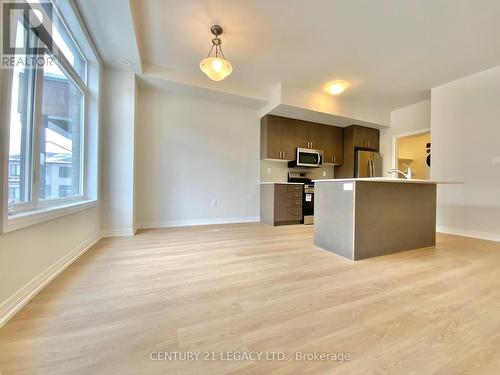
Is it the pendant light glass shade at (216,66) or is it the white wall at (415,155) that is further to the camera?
the white wall at (415,155)

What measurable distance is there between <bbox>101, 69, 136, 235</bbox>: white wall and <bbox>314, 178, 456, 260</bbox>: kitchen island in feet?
9.02

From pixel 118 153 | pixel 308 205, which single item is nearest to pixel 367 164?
pixel 308 205

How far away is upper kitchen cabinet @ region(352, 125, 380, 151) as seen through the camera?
487 centimetres

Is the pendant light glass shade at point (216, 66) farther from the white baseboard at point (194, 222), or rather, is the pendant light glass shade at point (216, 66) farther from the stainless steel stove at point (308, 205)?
the stainless steel stove at point (308, 205)

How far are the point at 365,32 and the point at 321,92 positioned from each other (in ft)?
5.39

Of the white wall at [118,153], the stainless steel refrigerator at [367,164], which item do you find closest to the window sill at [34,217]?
the white wall at [118,153]

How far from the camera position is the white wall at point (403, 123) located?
14.2 feet

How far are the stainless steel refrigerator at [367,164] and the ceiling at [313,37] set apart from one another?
5.45 ft

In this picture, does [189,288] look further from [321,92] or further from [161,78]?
[321,92]

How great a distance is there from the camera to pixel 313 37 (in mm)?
2561

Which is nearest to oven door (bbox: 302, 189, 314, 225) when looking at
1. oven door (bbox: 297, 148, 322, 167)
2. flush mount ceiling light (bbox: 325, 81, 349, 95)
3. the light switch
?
oven door (bbox: 297, 148, 322, 167)

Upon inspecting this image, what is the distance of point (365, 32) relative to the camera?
96.7 inches

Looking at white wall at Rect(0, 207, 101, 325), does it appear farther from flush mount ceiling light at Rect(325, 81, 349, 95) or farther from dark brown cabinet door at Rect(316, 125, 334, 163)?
dark brown cabinet door at Rect(316, 125, 334, 163)

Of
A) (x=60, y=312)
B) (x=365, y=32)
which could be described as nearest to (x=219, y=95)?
(x=365, y=32)
